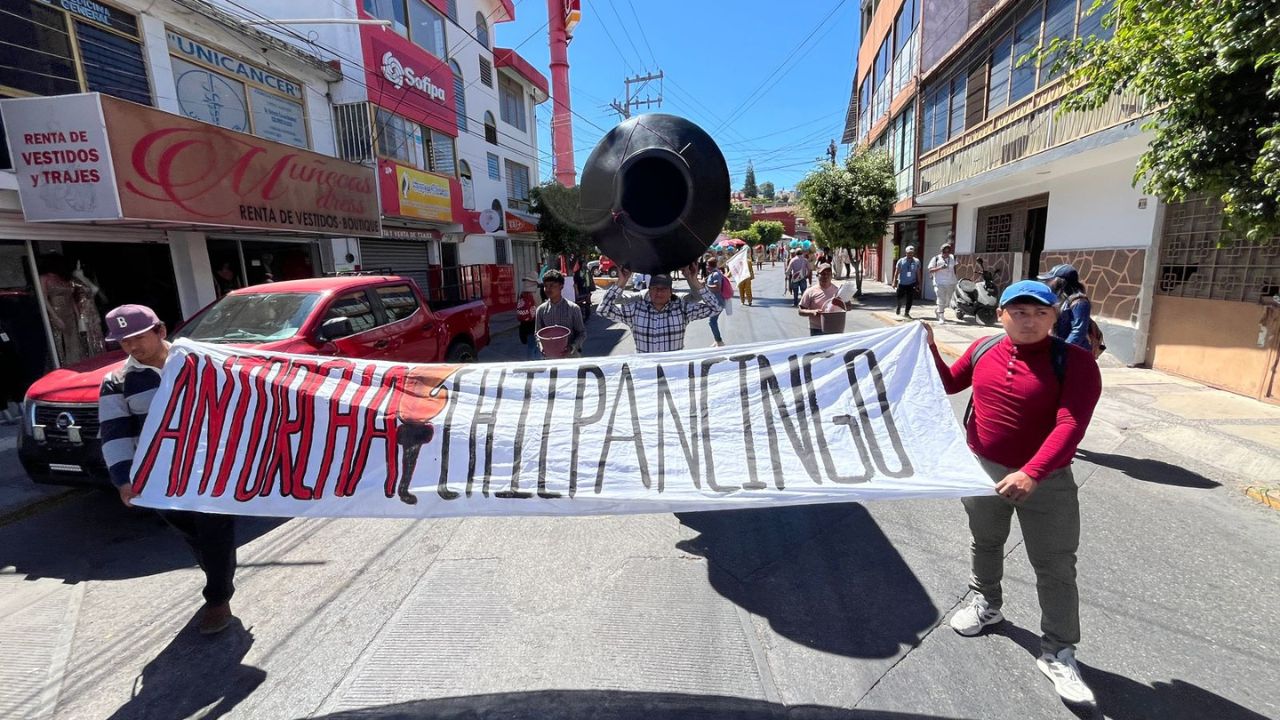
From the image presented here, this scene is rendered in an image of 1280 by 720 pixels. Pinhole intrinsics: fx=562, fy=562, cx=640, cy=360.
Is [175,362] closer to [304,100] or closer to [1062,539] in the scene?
[1062,539]

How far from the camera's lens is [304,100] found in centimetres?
1246

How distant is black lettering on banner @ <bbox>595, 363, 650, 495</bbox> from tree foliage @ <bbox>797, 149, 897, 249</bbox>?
17172 millimetres

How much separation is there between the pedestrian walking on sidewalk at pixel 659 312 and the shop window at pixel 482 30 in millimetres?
20769

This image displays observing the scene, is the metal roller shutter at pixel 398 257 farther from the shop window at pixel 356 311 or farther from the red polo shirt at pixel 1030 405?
the red polo shirt at pixel 1030 405

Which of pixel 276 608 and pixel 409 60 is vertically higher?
pixel 409 60

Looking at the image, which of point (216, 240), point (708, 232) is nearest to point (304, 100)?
point (216, 240)

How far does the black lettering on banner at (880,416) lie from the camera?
8.30 feet

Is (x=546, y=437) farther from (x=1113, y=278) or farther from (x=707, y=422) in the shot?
(x=1113, y=278)

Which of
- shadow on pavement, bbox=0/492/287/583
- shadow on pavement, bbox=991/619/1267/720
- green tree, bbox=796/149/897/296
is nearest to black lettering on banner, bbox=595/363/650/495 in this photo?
shadow on pavement, bbox=991/619/1267/720

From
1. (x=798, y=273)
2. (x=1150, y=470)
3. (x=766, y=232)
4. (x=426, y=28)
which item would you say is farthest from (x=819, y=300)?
(x=766, y=232)

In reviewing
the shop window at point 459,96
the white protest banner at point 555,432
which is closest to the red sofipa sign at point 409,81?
the shop window at point 459,96

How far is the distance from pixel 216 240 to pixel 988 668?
1298 cm

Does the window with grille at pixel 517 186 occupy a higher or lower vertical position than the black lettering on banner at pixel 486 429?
higher

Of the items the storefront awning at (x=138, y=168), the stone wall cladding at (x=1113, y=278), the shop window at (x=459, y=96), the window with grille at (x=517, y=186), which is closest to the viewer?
the storefront awning at (x=138, y=168)
